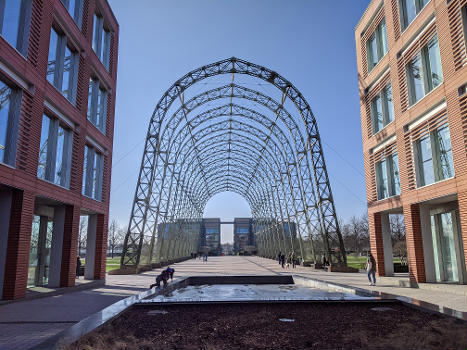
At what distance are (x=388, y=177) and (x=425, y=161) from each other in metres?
4.20

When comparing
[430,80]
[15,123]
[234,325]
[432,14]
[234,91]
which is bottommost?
[234,325]

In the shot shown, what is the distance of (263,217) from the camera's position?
78812mm

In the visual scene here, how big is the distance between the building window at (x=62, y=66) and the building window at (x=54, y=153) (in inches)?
69.7

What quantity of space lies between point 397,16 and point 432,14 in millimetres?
3833

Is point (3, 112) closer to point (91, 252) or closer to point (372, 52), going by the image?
point (91, 252)

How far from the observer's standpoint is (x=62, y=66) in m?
17.9

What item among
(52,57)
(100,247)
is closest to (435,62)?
(52,57)

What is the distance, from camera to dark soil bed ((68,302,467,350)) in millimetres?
6812

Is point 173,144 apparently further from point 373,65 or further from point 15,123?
point 15,123

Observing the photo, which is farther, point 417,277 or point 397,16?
point 397,16

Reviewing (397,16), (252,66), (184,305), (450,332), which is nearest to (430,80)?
(397,16)

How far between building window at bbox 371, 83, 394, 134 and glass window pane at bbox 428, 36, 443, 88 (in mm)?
4521

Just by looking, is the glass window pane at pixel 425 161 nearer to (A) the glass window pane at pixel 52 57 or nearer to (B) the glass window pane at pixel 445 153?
(B) the glass window pane at pixel 445 153

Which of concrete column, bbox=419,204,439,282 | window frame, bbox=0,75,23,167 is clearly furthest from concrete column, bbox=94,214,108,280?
concrete column, bbox=419,204,439,282
